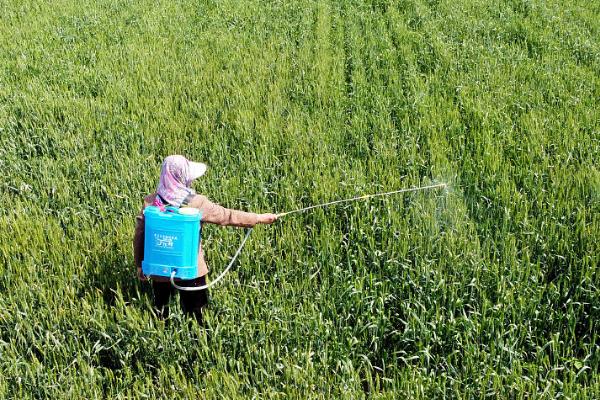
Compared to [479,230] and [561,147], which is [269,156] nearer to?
[479,230]

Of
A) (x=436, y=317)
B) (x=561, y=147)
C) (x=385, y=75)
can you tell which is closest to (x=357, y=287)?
(x=436, y=317)

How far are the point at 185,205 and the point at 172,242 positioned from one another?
0.74 ft

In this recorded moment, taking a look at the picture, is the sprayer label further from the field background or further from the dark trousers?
the field background

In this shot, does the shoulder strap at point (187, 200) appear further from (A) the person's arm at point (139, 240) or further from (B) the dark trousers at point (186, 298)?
(B) the dark trousers at point (186, 298)

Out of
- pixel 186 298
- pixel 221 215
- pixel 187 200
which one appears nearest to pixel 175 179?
pixel 187 200

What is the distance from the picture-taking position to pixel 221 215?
307 centimetres

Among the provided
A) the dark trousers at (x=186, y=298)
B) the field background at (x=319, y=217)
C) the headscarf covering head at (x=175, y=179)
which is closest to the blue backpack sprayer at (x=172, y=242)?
the headscarf covering head at (x=175, y=179)

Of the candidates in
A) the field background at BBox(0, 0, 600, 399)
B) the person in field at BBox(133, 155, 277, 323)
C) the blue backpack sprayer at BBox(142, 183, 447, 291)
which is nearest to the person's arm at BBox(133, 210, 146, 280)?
the person in field at BBox(133, 155, 277, 323)

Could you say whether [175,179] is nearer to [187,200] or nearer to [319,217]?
[187,200]

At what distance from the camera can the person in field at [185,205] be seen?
2945 mm

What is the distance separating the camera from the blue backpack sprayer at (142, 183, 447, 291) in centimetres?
280

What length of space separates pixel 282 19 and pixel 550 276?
7.40 metres

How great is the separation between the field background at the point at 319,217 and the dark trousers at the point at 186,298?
87mm

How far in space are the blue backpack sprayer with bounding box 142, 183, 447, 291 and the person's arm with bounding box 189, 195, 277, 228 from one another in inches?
5.8
